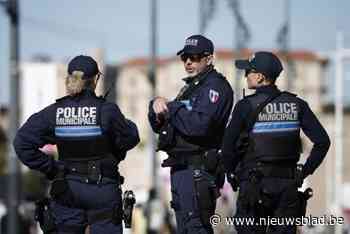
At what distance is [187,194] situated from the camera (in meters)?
7.78

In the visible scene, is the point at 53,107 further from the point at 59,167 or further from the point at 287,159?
the point at 287,159

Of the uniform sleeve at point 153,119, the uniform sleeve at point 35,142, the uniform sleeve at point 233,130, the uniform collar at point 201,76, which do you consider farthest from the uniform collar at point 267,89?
the uniform sleeve at point 35,142

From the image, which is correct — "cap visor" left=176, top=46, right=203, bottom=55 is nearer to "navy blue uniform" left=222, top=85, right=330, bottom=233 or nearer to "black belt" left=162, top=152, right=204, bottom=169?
"navy blue uniform" left=222, top=85, right=330, bottom=233

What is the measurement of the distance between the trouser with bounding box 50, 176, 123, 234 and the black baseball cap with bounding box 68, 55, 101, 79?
0.79 m

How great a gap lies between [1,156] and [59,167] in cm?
6831

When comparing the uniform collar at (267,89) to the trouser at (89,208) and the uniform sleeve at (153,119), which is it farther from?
the trouser at (89,208)

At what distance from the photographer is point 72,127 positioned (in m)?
7.65

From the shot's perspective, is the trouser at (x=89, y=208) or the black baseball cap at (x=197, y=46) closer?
the trouser at (x=89, y=208)

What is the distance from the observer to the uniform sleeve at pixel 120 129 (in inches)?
302

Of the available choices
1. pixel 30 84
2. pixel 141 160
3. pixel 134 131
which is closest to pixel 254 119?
pixel 134 131

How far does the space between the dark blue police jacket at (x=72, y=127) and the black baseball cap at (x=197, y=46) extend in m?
0.72

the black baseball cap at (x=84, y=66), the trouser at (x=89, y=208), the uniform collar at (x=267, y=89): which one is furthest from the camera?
the uniform collar at (x=267, y=89)

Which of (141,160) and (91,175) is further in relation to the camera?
(141,160)

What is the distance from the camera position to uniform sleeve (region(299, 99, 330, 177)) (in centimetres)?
790
